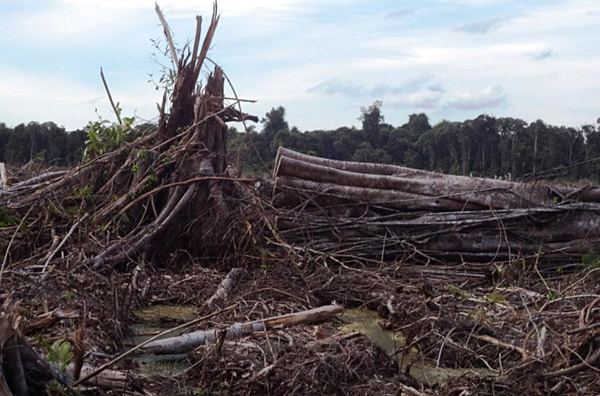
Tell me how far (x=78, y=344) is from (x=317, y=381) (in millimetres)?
1247

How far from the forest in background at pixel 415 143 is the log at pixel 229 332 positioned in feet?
23.5

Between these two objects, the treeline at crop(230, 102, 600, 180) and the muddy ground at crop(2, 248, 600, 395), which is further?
the treeline at crop(230, 102, 600, 180)

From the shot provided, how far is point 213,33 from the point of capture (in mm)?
9008

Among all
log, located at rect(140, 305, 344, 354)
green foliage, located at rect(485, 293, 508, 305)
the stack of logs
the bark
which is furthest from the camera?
the stack of logs

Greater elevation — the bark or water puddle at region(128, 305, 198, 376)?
the bark

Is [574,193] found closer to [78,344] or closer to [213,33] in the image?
[213,33]

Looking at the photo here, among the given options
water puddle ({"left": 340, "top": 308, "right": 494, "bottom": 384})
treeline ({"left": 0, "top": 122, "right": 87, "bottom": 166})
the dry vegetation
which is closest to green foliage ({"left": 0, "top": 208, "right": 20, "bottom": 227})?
the dry vegetation

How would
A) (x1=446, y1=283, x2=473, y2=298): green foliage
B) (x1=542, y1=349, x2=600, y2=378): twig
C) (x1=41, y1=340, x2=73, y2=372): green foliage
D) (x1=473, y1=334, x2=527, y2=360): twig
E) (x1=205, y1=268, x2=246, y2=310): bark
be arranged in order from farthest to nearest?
(x1=446, y1=283, x2=473, y2=298): green foliage → (x1=205, y1=268, x2=246, y2=310): bark → (x1=473, y1=334, x2=527, y2=360): twig → (x1=542, y1=349, x2=600, y2=378): twig → (x1=41, y1=340, x2=73, y2=372): green foliage

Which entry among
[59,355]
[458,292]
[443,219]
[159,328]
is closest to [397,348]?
[458,292]

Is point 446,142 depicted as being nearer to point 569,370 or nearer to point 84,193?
point 84,193

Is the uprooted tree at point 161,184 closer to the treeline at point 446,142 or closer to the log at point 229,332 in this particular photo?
the log at point 229,332

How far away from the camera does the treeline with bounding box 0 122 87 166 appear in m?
14.7

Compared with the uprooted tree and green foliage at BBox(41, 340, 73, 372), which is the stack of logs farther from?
green foliage at BBox(41, 340, 73, 372)

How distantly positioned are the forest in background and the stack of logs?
358cm
